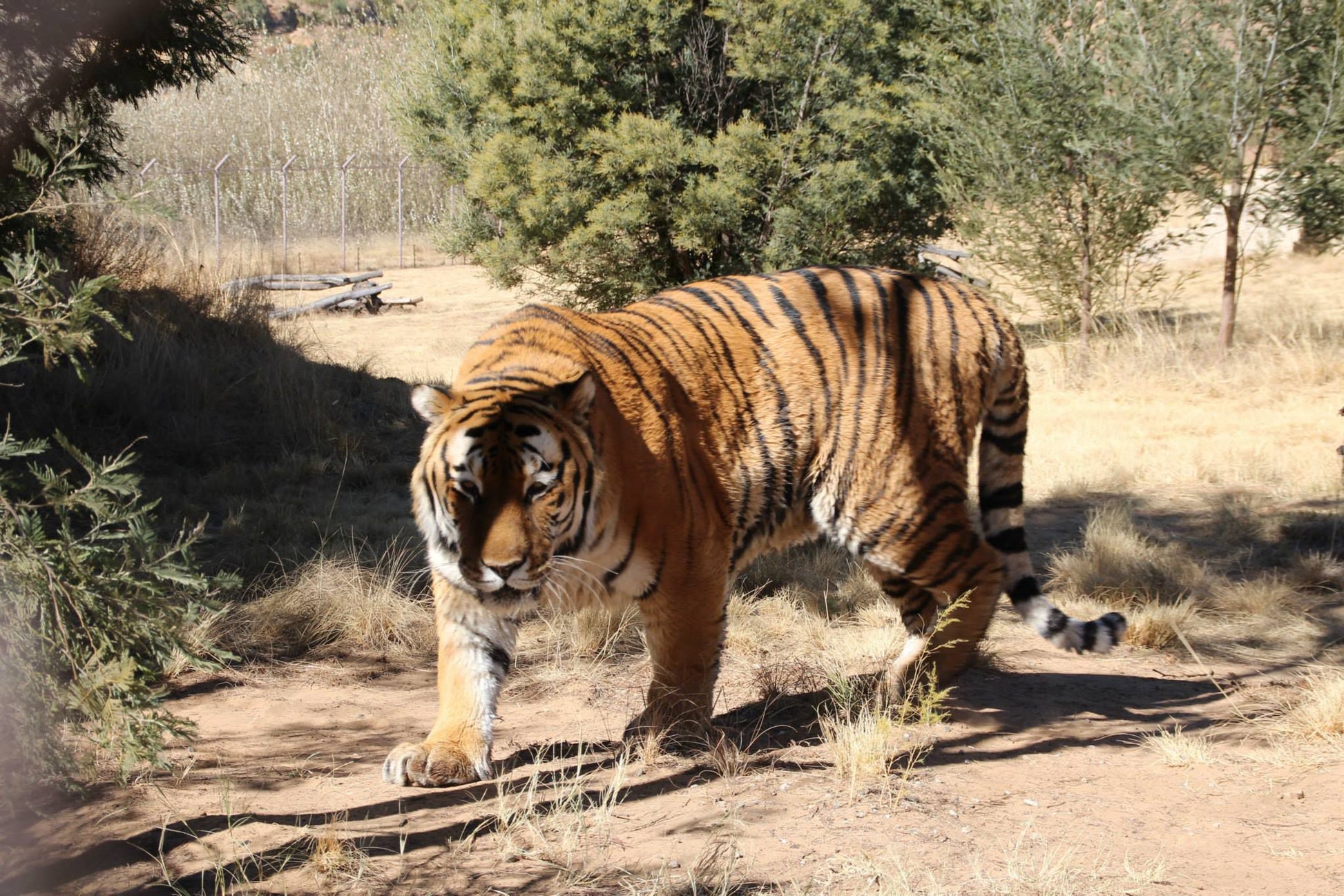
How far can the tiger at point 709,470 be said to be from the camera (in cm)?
372

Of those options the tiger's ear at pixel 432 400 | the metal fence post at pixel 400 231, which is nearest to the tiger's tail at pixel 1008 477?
the tiger's ear at pixel 432 400

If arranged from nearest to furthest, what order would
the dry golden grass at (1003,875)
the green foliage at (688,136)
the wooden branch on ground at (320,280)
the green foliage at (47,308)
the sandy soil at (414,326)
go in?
the green foliage at (47,308) < the dry golden grass at (1003,875) < the green foliage at (688,136) < the sandy soil at (414,326) < the wooden branch on ground at (320,280)

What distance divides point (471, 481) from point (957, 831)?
1941 millimetres

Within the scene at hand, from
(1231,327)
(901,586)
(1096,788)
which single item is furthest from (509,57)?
(1096,788)

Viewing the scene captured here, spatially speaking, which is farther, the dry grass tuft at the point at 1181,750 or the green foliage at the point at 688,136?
the green foliage at the point at 688,136

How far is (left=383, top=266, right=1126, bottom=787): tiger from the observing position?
3723 millimetres

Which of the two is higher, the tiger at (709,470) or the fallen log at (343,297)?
the fallen log at (343,297)

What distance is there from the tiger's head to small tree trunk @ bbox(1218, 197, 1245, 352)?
11688 mm

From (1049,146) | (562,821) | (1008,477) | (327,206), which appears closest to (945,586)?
(1008,477)

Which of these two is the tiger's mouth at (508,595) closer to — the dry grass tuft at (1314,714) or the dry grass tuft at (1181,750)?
the dry grass tuft at (1181,750)

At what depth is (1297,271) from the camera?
65.6 ft

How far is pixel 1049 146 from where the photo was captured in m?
14.4

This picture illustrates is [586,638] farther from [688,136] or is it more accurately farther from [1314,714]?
[688,136]

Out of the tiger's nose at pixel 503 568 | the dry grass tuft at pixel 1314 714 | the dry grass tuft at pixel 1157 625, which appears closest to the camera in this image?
the tiger's nose at pixel 503 568
